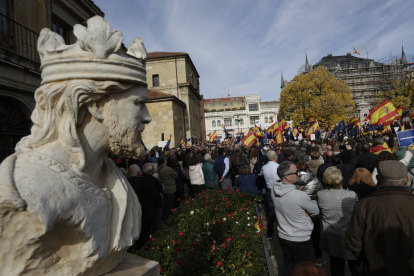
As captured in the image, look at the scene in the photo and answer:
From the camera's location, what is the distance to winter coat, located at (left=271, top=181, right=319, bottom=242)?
3549 millimetres

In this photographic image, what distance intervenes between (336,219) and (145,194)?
10.3ft

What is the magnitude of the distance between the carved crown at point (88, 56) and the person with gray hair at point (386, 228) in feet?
8.71

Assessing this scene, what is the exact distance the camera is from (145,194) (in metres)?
4.73

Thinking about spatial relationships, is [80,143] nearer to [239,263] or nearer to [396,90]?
[239,263]

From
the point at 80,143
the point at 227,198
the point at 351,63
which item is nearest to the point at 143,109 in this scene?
the point at 80,143

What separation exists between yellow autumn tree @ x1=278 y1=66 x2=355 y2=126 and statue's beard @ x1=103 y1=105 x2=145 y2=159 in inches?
1301

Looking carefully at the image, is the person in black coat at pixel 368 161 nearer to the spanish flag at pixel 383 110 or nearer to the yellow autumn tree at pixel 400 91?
the spanish flag at pixel 383 110

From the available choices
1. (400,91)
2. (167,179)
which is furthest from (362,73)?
(167,179)

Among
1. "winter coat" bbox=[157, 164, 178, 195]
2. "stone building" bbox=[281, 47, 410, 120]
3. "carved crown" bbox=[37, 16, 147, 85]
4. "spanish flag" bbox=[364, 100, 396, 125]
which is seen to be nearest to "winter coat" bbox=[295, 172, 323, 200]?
"winter coat" bbox=[157, 164, 178, 195]

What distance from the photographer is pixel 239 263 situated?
3459 mm

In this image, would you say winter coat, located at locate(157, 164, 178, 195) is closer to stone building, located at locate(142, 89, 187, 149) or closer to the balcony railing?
the balcony railing

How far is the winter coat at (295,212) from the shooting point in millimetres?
3549

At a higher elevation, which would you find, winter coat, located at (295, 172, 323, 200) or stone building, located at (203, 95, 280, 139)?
stone building, located at (203, 95, 280, 139)

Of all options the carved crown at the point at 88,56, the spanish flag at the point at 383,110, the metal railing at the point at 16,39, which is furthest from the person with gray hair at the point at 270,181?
the metal railing at the point at 16,39
